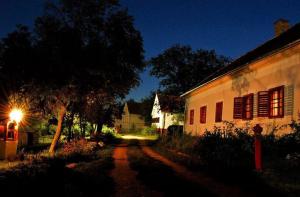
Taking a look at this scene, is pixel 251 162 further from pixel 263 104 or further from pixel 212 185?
pixel 263 104

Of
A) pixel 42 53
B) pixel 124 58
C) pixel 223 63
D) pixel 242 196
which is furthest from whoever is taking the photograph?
pixel 223 63

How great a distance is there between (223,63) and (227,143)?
25.4 metres

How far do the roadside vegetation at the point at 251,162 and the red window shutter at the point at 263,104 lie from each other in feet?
8.10

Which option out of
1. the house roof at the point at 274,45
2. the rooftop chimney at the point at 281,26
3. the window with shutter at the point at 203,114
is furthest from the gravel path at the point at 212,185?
the rooftop chimney at the point at 281,26

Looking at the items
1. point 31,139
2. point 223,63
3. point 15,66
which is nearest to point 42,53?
point 15,66

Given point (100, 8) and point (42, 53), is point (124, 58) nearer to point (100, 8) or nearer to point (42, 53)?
point (100, 8)

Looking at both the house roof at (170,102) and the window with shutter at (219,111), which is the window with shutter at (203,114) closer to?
the window with shutter at (219,111)

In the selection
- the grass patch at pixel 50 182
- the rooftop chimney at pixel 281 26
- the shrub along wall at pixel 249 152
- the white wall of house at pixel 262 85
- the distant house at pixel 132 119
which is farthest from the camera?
the distant house at pixel 132 119

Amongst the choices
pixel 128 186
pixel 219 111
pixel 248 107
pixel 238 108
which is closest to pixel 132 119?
pixel 219 111

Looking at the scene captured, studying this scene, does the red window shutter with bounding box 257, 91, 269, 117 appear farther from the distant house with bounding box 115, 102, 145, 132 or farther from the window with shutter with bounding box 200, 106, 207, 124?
the distant house with bounding box 115, 102, 145, 132

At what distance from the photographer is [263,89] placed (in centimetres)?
1461

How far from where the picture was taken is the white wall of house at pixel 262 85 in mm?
12302

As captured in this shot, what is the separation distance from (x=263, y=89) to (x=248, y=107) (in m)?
1.73

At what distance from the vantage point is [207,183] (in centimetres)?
841
